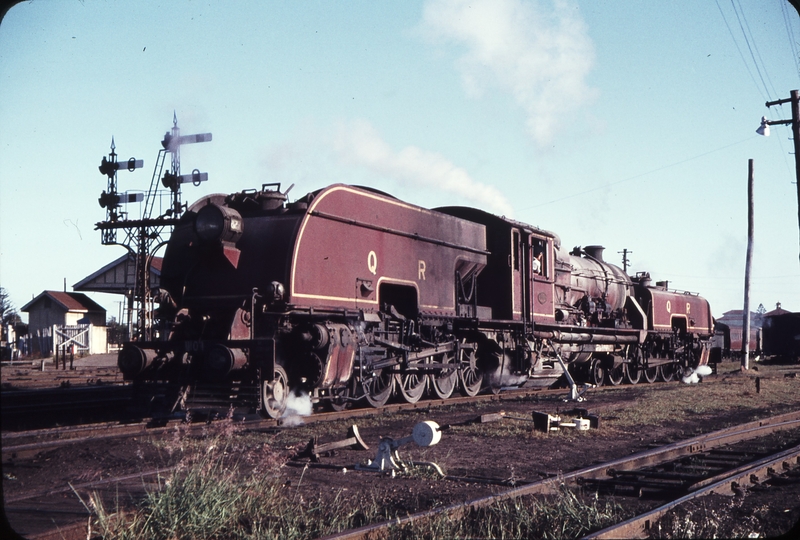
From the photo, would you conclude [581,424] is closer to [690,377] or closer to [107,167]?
[690,377]

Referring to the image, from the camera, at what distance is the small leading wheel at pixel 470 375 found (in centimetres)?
1493

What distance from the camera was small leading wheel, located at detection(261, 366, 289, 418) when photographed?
9.66m

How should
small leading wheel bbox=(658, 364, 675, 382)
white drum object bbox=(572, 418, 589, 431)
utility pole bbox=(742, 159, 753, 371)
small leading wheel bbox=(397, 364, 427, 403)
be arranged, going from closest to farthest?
white drum object bbox=(572, 418, 589, 431), small leading wheel bbox=(397, 364, 427, 403), small leading wheel bbox=(658, 364, 675, 382), utility pole bbox=(742, 159, 753, 371)

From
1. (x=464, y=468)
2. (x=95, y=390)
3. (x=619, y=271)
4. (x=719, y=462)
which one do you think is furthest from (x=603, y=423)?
(x=619, y=271)

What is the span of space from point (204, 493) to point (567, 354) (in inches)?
556

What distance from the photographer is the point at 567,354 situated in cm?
1814

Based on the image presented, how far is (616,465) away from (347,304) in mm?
5025

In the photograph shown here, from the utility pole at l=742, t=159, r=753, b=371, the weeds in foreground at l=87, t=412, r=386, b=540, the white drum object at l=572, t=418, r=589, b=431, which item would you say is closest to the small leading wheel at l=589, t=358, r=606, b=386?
the white drum object at l=572, t=418, r=589, b=431

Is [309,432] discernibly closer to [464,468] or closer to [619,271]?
[464,468]

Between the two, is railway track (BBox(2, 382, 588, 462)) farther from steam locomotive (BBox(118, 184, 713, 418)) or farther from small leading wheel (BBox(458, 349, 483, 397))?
small leading wheel (BBox(458, 349, 483, 397))

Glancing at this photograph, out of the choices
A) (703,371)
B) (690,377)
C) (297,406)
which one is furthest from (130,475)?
(703,371)

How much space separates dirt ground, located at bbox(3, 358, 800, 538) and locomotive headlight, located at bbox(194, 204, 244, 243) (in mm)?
2711

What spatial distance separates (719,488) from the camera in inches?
240

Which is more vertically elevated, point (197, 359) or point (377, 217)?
point (377, 217)
